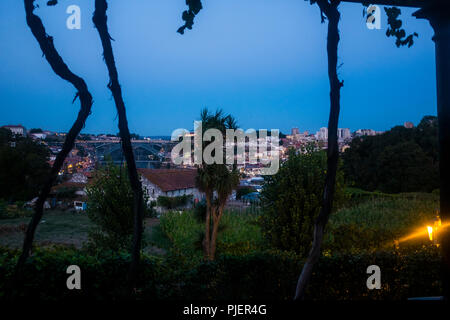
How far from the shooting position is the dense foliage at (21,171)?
26.9 metres

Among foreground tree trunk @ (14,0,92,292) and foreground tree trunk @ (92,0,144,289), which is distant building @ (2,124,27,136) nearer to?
foreground tree trunk @ (14,0,92,292)

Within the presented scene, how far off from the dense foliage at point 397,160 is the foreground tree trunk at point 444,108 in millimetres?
25382

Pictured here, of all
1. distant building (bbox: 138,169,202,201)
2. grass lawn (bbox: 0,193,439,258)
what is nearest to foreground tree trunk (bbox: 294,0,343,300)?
grass lawn (bbox: 0,193,439,258)

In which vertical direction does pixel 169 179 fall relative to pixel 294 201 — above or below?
above

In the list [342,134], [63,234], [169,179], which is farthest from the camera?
[169,179]

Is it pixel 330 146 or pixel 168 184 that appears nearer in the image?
pixel 330 146

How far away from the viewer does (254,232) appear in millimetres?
11461

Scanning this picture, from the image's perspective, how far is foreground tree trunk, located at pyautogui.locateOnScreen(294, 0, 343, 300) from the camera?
1350mm

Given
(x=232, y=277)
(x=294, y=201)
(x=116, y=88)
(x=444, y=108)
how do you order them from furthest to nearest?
(x=294, y=201) → (x=232, y=277) → (x=444, y=108) → (x=116, y=88)

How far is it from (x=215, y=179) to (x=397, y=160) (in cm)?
2450

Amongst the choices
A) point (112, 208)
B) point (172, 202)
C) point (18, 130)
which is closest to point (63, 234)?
point (112, 208)

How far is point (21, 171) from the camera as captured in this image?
2777 centimetres

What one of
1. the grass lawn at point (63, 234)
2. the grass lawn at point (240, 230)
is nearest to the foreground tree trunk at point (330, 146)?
the grass lawn at point (240, 230)

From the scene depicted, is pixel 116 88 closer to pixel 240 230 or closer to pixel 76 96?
pixel 76 96
